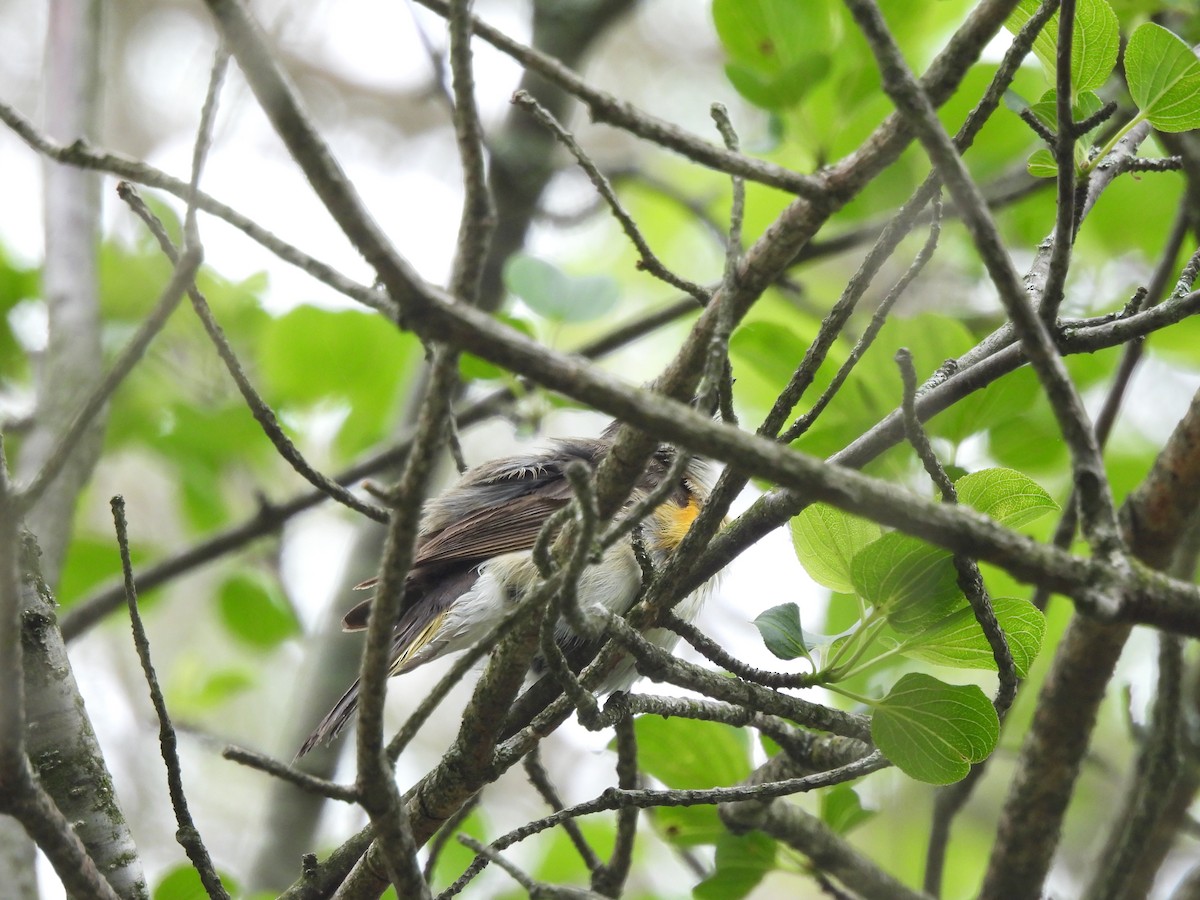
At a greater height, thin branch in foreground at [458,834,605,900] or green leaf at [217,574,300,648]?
green leaf at [217,574,300,648]

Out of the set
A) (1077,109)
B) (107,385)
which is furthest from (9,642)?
(1077,109)

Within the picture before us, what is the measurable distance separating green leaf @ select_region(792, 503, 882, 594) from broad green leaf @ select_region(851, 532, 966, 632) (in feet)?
0.20

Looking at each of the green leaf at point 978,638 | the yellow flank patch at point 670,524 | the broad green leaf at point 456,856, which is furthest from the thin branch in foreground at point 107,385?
the yellow flank patch at point 670,524

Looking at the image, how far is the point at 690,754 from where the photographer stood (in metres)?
2.56

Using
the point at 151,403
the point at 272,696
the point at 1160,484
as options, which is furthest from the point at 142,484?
the point at 1160,484


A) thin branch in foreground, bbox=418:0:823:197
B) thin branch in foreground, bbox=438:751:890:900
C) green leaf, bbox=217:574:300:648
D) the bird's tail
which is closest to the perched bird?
the bird's tail

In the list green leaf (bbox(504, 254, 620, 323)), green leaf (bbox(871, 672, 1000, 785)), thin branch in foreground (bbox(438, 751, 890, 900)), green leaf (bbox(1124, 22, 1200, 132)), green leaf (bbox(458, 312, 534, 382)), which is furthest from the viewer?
green leaf (bbox(504, 254, 620, 323))

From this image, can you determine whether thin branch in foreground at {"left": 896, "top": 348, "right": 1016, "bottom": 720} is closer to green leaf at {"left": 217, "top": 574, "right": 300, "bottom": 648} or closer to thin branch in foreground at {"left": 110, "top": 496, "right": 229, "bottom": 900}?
thin branch in foreground at {"left": 110, "top": 496, "right": 229, "bottom": 900}

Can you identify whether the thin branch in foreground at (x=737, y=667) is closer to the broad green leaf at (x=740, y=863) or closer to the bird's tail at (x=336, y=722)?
the broad green leaf at (x=740, y=863)

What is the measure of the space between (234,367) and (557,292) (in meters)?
1.17

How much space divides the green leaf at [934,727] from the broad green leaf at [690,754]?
0.82 metres

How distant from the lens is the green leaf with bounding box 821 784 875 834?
8.30 feet

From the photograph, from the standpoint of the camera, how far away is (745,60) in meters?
2.78

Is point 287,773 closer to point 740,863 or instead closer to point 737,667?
point 737,667
